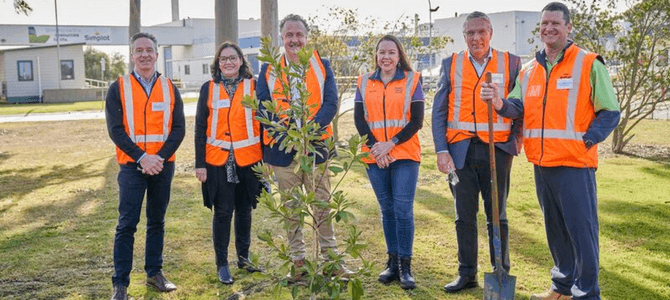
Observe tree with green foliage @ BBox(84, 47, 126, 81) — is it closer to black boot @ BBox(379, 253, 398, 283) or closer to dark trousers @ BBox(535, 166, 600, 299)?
black boot @ BBox(379, 253, 398, 283)

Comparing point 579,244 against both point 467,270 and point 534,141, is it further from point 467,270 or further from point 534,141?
point 467,270

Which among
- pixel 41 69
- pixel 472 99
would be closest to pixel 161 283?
pixel 472 99

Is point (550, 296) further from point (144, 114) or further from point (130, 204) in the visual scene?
point (144, 114)

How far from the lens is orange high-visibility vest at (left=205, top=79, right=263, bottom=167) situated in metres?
5.59

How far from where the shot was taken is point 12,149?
56.5 ft

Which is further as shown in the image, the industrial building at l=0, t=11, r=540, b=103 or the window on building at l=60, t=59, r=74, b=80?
the window on building at l=60, t=59, r=74, b=80

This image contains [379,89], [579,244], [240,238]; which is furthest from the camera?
[240,238]

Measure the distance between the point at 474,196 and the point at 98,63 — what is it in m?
70.0

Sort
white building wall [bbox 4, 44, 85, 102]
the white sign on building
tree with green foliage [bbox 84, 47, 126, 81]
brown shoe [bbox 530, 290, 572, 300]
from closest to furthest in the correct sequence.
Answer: brown shoe [bbox 530, 290, 572, 300]
white building wall [bbox 4, 44, 85, 102]
the white sign on building
tree with green foliage [bbox 84, 47, 126, 81]

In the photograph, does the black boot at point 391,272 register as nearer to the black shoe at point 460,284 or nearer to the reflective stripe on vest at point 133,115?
the black shoe at point 460,284

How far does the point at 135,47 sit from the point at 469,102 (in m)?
2.55

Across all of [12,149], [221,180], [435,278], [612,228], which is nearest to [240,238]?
[221,180]

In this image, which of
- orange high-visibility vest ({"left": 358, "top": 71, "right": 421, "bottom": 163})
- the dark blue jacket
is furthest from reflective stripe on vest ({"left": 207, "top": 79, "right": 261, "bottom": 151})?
the dark blue jacket

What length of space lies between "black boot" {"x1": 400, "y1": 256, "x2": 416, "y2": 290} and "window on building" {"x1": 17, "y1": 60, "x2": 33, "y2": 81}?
45.2m
